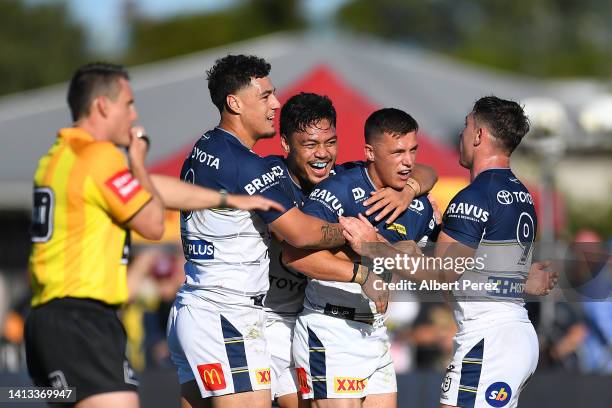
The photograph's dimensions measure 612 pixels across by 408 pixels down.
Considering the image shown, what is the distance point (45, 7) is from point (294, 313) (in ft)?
156

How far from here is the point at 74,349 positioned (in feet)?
17.2

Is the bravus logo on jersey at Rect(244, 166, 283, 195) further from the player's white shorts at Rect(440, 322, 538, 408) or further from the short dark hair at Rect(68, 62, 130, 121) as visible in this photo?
the player's white shorts at Rect(440, 322, 538, 408)

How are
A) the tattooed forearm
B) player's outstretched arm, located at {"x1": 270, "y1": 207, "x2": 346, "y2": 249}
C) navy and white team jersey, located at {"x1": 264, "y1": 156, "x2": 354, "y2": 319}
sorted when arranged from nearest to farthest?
player's outstretched arm, located at {"x1": 270, "y1": 207, "x2": 346, "y2": 249} < the tattooed forearm < navy and white team jersey, located at {"x1": 264, "y1": 156, "x2": 354, "y2": 319}

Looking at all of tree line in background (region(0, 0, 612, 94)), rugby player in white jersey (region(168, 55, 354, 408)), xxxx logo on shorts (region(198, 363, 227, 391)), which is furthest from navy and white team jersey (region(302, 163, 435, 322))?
tree line in background (region(0, 0, 612, 94))

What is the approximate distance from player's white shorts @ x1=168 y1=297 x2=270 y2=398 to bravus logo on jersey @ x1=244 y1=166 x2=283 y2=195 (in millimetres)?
742

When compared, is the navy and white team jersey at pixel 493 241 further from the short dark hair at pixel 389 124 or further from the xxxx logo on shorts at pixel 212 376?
the xxxx logo on shorts at pixel 212 376

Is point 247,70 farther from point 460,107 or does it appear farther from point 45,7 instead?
point 45,7

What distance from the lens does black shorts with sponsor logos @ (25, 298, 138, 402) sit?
5.23 metres

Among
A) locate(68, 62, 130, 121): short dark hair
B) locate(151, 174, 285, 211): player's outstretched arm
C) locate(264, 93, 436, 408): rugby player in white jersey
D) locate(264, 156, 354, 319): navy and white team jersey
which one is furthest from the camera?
locate(264, 156, 354, 319): navy and white team jersey

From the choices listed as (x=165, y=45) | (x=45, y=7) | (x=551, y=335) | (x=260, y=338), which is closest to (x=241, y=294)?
(x=260, y=338)

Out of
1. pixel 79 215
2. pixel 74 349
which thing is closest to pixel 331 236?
pixel 79 215

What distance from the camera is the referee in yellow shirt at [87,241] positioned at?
17.2 feet

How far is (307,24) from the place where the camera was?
59.5m

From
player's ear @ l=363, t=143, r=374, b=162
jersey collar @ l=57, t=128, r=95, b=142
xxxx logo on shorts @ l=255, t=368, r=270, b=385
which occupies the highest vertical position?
player's ear @ l=363, t=143, r=374, b=162
